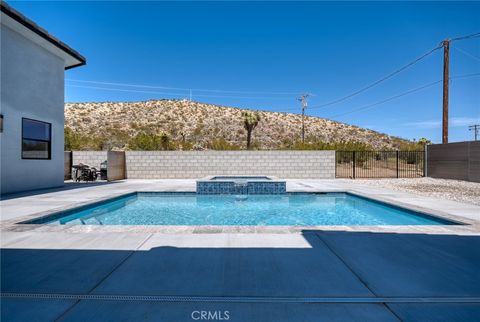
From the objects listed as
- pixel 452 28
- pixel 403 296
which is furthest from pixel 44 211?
pixel 452 28

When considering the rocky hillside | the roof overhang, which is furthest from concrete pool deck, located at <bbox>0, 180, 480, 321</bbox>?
the rocky hillside

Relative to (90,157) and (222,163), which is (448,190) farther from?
(90,157)

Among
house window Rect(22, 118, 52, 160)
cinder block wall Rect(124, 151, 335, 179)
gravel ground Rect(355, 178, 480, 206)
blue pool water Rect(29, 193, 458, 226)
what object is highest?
house window Rect(22, 118, 52, 160)

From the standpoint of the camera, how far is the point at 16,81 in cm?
815

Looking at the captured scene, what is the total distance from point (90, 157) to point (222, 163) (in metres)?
7.74

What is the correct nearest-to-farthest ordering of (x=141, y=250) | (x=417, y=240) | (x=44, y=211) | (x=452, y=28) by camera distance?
1. (x=141, y=250)
2. (x=417, y=240)
3. (x=44, y=211)
4. (x=452, y=28)

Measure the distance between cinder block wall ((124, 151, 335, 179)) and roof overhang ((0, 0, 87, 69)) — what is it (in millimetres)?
5801

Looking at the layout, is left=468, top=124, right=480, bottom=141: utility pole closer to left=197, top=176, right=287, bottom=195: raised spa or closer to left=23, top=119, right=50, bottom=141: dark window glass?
left=197, top=176, right=287, bottom=195: raised spa

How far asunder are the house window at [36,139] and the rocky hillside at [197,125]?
2190 cm

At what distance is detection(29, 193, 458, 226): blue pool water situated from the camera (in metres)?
5.78

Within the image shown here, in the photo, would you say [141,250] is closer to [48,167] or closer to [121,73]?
[48,167]

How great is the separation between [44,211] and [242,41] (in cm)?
1929

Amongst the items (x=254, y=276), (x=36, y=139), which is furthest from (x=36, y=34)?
(x=254, y=276)

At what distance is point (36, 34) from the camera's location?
823 cm
